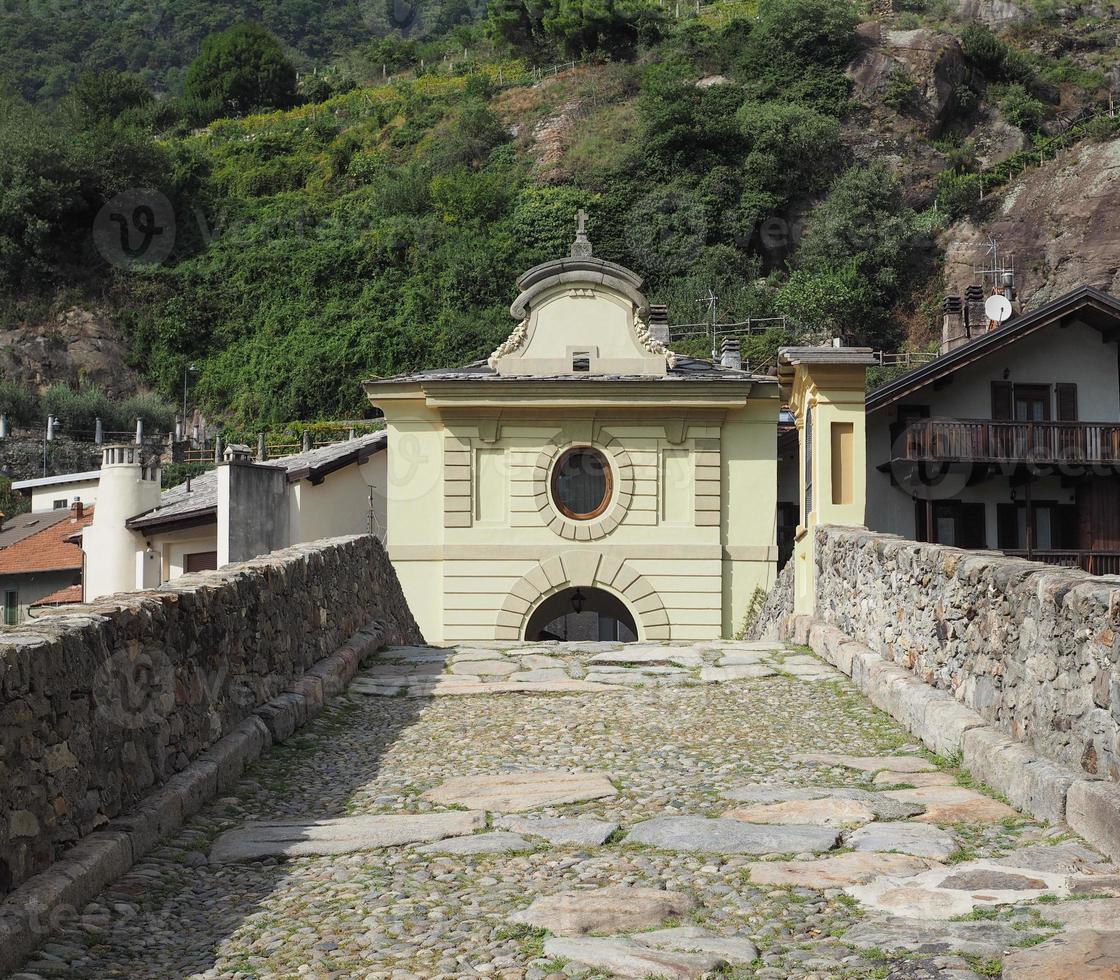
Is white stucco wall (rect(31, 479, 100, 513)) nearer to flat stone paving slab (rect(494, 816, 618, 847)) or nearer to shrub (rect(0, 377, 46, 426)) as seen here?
shrub (rect(0, 377, 46, 426))

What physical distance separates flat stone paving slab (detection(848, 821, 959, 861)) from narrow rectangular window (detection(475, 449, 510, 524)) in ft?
50.4

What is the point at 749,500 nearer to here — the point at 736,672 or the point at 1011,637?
the point at 736,672

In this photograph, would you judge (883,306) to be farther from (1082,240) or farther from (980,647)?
(980,647)

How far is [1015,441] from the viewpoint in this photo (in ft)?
82.1

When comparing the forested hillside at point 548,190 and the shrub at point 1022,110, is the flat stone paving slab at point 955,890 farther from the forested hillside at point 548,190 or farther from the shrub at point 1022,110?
the shrub at point 1022,110

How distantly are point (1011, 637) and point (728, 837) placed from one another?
1.94 metres

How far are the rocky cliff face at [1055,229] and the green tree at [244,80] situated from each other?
162 feet

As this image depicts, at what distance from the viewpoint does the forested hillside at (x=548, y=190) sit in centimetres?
5638

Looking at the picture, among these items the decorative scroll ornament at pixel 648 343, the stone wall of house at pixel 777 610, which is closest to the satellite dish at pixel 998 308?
the decorative scroll ornament at pixel 648 343

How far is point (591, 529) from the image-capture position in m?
20.7

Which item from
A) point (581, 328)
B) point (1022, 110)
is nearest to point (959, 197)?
point (1022, 110)

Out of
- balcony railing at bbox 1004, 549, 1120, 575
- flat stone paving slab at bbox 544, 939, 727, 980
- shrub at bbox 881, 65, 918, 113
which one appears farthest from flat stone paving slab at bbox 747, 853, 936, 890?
shrub at bbox 881, 65, 918, 113

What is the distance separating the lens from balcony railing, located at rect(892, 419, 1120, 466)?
2472 centimetres

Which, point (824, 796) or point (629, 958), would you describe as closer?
point (629, 958)
